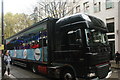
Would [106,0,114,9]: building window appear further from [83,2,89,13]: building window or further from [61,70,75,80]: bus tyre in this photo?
[61,70,75,80]: bus tyre

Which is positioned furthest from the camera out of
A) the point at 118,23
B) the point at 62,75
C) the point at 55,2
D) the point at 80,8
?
the point at 80,8

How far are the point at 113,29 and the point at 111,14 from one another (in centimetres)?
229

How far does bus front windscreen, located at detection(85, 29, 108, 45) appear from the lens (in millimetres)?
5944

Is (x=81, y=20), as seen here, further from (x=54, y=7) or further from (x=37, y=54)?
(x=54, y=7)

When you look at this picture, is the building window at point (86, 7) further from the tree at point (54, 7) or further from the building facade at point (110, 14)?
the tree at point (54, 7)

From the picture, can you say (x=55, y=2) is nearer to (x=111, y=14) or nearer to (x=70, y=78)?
(x=111, y=14)

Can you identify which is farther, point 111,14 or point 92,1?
point 92,1

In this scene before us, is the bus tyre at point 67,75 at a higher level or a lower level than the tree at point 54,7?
lower

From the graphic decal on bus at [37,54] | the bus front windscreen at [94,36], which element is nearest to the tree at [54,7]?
the graphic decal on bus at [37,54]

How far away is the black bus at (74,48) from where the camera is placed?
19.4ft

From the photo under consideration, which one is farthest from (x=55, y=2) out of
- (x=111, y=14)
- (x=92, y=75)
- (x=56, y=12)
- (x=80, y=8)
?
(x=92, y=75)

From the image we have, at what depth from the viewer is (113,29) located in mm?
20531

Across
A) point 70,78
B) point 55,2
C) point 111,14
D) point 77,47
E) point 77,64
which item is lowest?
point 70,78

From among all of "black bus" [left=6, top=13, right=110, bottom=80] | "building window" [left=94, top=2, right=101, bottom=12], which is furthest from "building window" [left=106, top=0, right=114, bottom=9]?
"black bus" [left=6, top=13, right=110, bottom=80]
